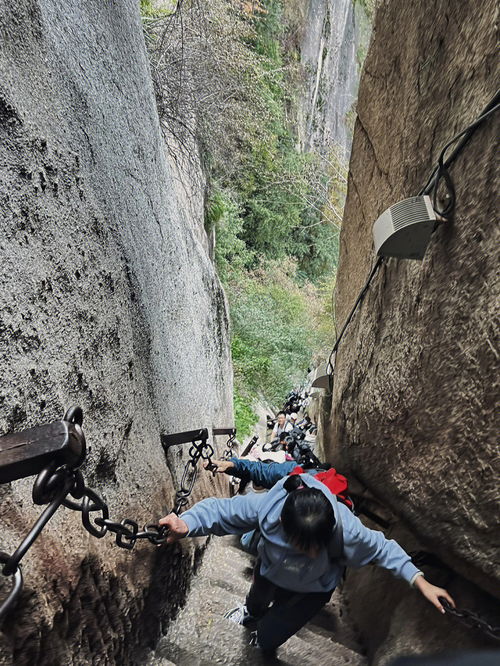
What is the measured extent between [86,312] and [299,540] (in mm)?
1346

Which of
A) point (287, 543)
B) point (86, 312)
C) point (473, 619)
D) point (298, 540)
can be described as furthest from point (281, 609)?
point (86, 312)

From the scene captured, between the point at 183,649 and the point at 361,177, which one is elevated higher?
the point at 361,177

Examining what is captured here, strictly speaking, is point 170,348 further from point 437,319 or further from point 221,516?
point 437,319

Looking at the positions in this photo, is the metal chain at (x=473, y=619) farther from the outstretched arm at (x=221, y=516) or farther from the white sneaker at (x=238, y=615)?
the white sneaker at (x=238, y=615)

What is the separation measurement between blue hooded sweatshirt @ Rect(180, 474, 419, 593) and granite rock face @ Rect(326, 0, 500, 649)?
25 cm

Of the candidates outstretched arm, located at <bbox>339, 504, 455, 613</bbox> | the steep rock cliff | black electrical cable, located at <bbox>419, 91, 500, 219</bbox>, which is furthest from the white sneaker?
the steep rock cliff

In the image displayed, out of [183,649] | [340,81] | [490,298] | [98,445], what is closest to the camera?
[490,298]

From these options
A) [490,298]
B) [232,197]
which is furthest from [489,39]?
[232,197]

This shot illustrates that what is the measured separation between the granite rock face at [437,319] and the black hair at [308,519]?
0.52 meters

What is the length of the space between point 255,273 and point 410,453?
11.5 meters

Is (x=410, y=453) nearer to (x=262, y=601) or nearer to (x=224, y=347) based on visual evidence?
(x=262, y=601)

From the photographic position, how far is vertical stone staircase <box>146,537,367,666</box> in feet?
7.09

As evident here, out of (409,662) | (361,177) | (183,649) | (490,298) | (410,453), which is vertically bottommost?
(183,649)

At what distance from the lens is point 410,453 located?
1.99 meters
